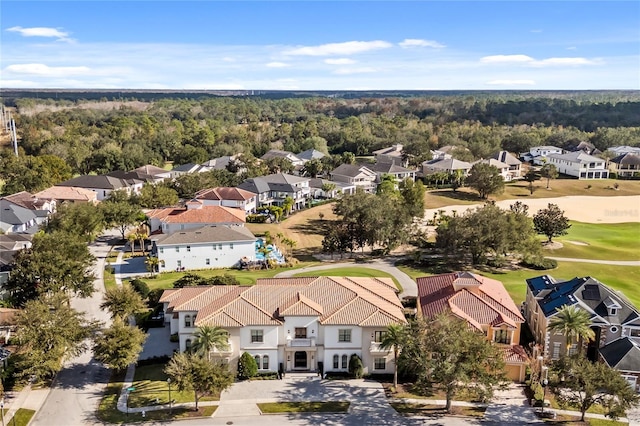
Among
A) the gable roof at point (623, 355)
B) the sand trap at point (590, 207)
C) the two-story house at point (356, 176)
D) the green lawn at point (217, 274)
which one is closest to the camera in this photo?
the gable roof at point (623, 355)

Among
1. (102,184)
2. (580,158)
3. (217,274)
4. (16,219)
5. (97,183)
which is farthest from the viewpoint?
(580,158)

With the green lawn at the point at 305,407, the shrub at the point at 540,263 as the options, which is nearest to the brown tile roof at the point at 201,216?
the shrub at the point at 540,263

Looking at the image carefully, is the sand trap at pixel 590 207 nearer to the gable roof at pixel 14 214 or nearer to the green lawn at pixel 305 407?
the green lawn at pixel 305 407

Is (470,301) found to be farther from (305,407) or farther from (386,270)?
(386,270)

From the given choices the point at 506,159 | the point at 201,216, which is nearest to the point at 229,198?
the point at 201,216

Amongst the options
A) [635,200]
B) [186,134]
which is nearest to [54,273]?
[635,200]

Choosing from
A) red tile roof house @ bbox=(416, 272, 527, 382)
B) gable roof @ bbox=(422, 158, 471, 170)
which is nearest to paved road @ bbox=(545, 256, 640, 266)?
red tile roof house @ bbox=(416, 272, 527, 382)
